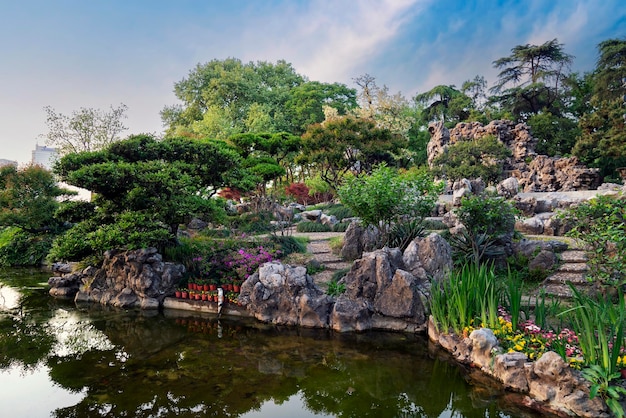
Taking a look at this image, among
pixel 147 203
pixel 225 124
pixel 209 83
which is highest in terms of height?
pixel 209 83

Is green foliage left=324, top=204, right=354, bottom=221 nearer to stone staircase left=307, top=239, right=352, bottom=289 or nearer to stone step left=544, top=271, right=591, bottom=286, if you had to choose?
stone staircase left=307, top=239, right=352, bottom=289

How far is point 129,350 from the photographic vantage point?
16.9ft

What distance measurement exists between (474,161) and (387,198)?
37.2 ft

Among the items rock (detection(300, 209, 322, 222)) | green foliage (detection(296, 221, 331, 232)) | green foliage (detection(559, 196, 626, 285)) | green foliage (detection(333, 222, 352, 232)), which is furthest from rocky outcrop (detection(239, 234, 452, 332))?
rock (detection(300, 209, 322, 222))

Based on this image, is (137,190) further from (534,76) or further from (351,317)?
(534,76)

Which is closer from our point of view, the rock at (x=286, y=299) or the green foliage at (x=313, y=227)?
the rock at (x=286, y=299)

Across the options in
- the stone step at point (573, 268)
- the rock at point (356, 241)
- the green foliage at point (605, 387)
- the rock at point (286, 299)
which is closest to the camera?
the green foliage at point (605, 387)

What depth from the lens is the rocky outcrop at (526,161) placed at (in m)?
17.3

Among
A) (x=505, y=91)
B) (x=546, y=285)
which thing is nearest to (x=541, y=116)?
(x=505, y=91)

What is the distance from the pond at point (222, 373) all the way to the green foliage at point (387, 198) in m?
2.61

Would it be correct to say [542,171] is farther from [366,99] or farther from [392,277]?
[392,277]

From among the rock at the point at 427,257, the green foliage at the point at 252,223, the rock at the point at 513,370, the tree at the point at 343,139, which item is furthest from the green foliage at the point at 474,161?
the rock at the point at 513,370

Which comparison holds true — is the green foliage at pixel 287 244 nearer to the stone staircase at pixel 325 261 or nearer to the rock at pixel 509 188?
the stone staircase at pixel 325 261

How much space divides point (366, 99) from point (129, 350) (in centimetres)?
2322
